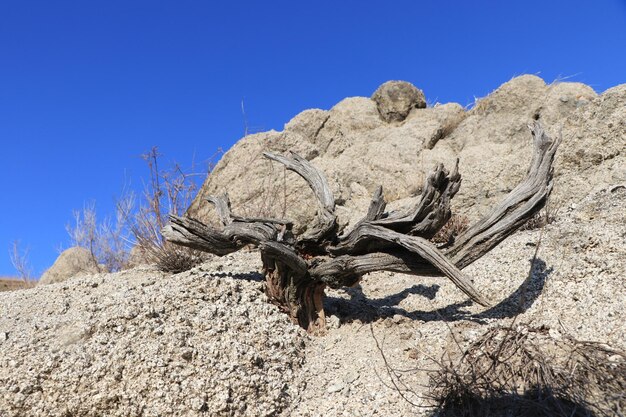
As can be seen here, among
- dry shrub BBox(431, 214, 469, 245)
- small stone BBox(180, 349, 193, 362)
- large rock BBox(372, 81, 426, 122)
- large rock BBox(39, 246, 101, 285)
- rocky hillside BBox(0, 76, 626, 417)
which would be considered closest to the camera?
rocky hillside BBox(0, 76, 626, 417)

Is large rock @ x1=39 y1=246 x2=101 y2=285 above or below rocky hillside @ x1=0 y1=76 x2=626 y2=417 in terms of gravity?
above

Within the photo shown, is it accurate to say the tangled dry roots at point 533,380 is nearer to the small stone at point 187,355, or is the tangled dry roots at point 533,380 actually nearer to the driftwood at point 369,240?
the driftwood at point 369,240

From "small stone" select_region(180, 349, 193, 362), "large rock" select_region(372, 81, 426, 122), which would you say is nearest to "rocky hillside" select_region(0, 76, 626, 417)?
"small stone" select_region(180, 349, 193, 362)

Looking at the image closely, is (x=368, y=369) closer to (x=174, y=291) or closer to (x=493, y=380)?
(x=493, y=380)

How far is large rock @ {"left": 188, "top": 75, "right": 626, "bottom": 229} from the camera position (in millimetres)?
7195

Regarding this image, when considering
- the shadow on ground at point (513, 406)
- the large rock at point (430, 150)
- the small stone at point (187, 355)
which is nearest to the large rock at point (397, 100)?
the large rock at point (430, 150)

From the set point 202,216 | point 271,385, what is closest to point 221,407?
point 271,385

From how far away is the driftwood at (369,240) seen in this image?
413cm

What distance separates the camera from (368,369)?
12.3 ft

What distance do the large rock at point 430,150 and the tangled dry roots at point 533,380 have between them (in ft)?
13.3

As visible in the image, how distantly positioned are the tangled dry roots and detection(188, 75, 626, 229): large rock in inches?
159

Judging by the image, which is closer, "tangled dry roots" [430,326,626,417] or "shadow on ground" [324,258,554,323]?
"tangled dry roots" [430,326,626,417]

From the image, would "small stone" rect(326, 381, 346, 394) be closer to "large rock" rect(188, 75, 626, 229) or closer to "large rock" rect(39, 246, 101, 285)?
"large rock" rect(188, 75, 626, 229)

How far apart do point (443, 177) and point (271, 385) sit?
6.92ft
